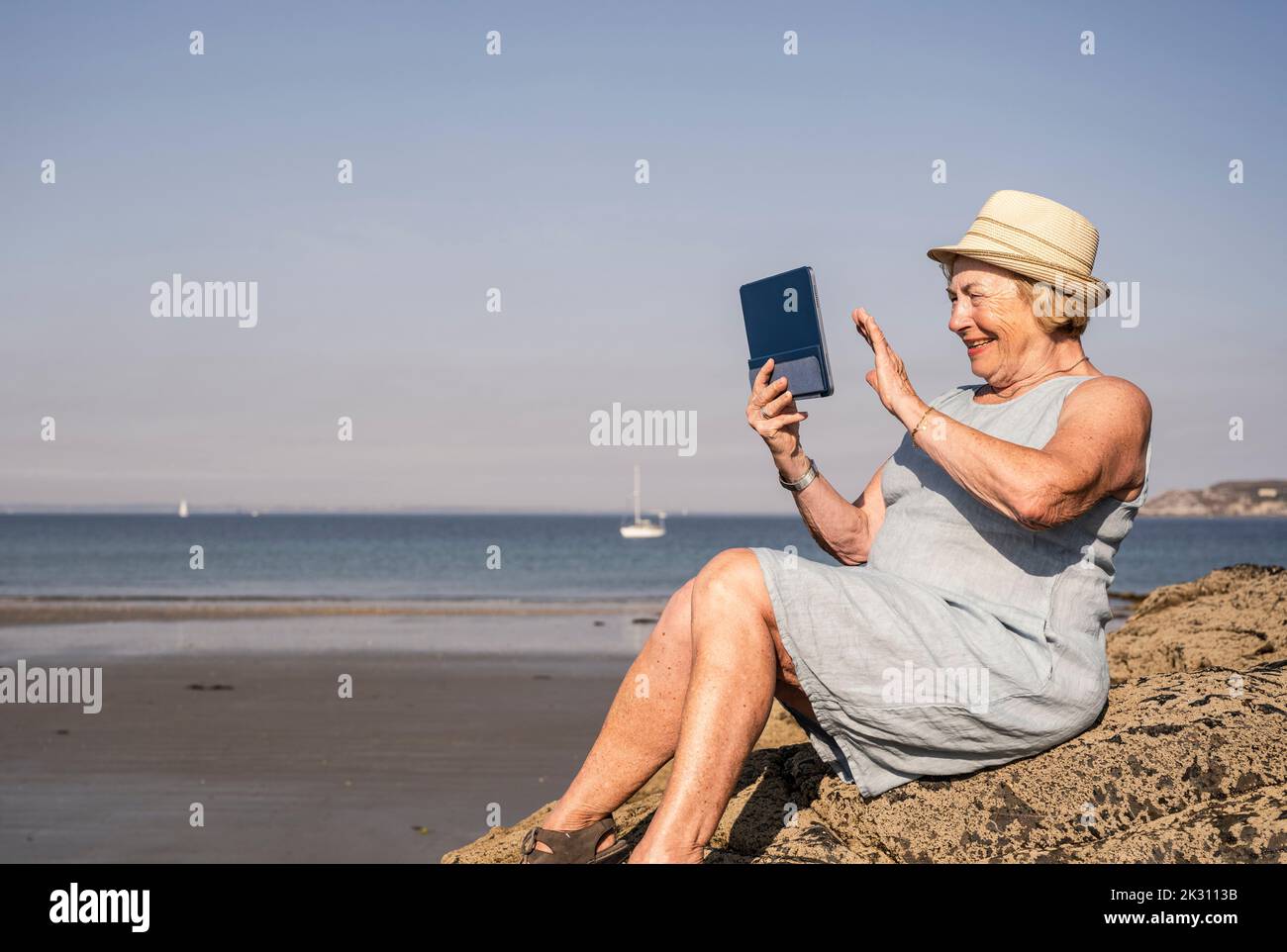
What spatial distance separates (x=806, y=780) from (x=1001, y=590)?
1080mm

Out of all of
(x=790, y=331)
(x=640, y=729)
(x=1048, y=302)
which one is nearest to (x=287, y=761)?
(x=640, y=729)

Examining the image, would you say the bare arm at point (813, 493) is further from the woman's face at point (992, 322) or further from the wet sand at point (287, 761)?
the wet sand at point (287, 761)

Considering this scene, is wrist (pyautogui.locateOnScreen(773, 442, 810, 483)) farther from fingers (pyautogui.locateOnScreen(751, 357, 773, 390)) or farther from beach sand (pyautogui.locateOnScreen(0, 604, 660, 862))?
beach sand (pyautogui.locateOnScreen(0, 604, 660, 862))

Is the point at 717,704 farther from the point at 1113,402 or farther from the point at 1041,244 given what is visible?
the point at 1041,244

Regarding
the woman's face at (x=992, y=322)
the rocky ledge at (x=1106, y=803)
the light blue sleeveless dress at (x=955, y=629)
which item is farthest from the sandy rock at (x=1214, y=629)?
the woman's face at (x=992, y=322)

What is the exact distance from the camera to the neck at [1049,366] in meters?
3.15

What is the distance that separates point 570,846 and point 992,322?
72.6 inches

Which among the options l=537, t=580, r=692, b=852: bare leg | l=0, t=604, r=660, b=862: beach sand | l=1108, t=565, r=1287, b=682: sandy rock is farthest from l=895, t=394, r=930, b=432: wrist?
l=0, t=604, r=660, b=862: beach sand

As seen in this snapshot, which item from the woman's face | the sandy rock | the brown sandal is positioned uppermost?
the woman's face

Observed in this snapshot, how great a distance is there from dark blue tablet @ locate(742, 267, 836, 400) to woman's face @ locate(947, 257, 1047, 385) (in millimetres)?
447

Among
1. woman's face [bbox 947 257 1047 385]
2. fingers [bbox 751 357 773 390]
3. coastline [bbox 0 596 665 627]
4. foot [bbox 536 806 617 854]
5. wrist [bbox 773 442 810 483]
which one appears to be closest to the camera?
foot [bbox 536 806 617 854]

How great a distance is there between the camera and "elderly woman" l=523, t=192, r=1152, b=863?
2672mm
